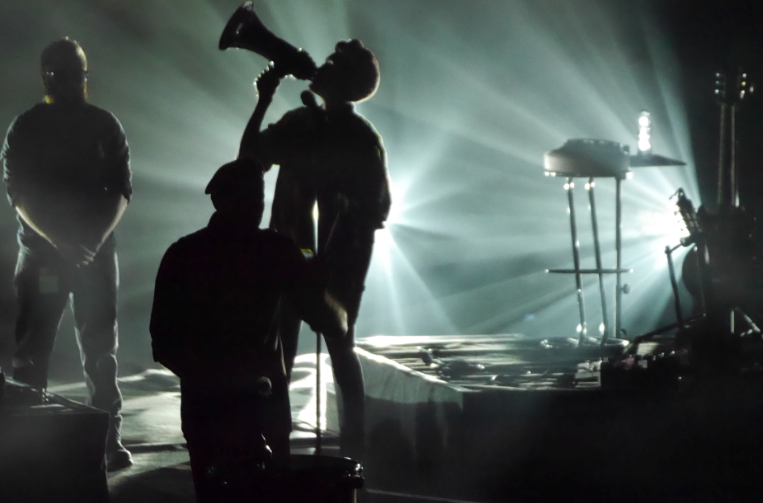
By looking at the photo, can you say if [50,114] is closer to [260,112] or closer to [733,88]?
[260,112]

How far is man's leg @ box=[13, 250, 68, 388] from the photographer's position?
3592mm

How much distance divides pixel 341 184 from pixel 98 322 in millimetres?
1290

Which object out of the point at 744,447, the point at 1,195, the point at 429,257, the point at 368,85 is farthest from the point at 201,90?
the point at 744,447

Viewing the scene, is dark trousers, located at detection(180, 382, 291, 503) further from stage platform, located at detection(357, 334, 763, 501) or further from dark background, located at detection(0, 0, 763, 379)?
dark background, located at detection(0, 0, 763, 379)

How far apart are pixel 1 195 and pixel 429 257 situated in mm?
4082

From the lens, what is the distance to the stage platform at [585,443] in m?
3.46

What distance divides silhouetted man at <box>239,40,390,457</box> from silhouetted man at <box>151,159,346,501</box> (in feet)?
2.87

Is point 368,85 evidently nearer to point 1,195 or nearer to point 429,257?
point 1,195

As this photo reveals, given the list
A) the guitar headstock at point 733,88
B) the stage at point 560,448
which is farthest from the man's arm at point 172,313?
the guitar headstock at point 733,88

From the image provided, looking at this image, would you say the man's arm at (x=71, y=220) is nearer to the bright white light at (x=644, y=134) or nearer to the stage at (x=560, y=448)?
the stage at (x=560, y=448)

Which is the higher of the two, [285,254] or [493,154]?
[493,154]

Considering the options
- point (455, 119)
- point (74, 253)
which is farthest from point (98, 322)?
point (455, 119)

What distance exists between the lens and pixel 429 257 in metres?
→ 9.32

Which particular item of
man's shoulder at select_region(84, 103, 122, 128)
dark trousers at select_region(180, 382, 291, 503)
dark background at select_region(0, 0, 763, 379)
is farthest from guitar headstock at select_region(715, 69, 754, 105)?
dark trousers at select_region(180, 382, 291, 503)
